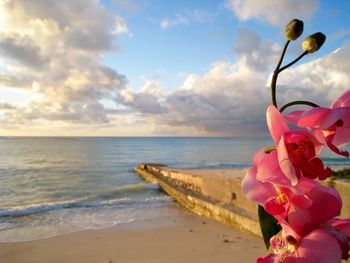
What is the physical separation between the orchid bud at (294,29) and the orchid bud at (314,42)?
0.02 m

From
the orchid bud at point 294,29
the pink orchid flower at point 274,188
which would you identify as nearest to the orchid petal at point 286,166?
the pink orchid flower at point 274,188

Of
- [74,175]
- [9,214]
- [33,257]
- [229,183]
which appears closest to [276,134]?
[33,257]

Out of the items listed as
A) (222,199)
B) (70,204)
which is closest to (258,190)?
(222,199)

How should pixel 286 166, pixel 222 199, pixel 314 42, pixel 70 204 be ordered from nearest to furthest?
pixel 286 166 < pixel 314 42 < pixel 222 199 < pixel 70 204

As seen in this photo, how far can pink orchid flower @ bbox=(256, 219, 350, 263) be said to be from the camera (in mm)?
456

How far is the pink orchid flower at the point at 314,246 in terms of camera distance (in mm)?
456

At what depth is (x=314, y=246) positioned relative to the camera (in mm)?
466

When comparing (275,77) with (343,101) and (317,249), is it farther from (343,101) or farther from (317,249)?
(317,249)

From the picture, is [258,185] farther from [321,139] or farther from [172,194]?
[172,194]

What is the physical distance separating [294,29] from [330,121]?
0.70 feet

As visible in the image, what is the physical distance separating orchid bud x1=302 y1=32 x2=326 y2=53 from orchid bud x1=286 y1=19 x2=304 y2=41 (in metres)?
0.02

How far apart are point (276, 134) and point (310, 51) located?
189mm

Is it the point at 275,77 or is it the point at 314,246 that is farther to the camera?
the point at 275,77

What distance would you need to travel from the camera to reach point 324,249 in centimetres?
46
